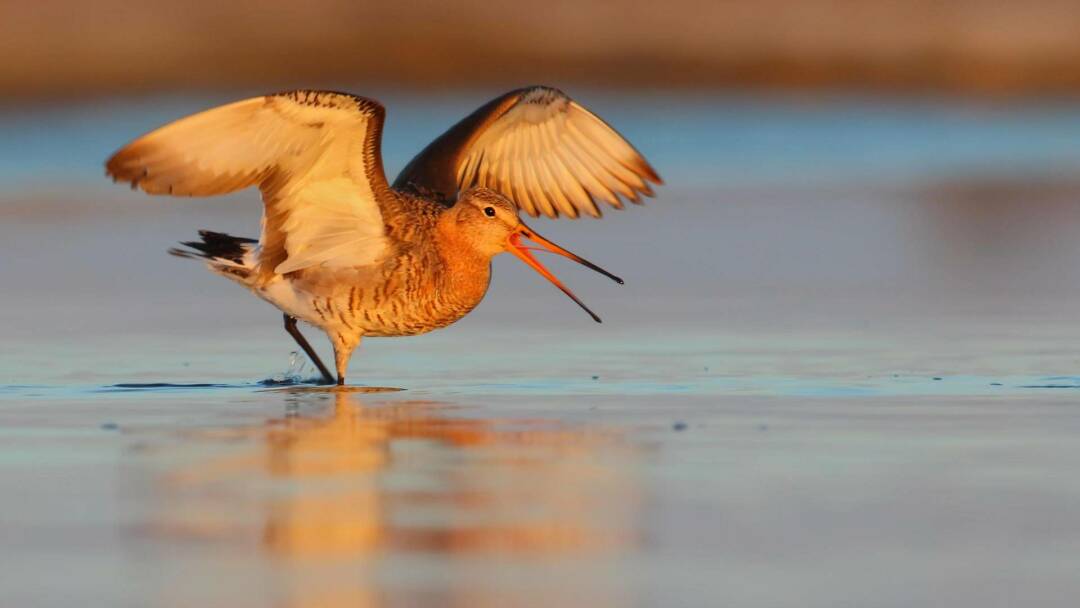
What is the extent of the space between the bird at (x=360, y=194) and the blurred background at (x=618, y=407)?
0.33 metres

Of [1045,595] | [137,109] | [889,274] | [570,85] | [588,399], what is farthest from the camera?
[570,85]

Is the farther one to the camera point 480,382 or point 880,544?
point 480,382

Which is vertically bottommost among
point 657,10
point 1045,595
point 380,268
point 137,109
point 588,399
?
point 1045,595

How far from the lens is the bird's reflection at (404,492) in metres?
5.84

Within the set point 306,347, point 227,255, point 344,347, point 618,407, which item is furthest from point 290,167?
point 618,407

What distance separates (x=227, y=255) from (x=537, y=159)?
179cm

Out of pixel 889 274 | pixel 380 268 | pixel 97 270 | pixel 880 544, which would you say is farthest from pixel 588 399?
pixel 97 270

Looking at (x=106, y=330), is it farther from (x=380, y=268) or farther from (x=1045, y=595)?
(x=1045, y=595)

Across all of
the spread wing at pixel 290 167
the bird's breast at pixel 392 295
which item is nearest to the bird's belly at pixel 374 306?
the bird's breast at pixel 392 295

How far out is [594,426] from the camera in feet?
26.1

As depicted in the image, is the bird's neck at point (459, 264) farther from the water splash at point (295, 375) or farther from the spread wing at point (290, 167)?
the water splash at point (295, 375)

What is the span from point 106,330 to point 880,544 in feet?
19.6

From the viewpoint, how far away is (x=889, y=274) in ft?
42.5

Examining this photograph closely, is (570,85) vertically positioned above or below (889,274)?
above
